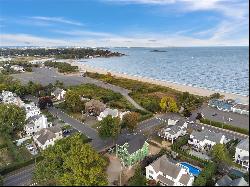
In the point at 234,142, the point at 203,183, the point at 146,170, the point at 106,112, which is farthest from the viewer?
the point at 106,112

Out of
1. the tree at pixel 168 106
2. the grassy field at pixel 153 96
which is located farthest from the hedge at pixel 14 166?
the grassy field at pixel 153 96

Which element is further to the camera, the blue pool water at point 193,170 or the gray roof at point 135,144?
the gray roof at point 135,144

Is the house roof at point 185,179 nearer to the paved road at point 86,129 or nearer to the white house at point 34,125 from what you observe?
the paved road at point 86,129

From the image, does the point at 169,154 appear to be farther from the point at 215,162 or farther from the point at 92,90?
the point at 92,90

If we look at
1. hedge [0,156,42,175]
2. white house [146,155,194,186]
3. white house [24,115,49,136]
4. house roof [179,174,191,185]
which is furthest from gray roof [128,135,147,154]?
white house [24,115,49,136]

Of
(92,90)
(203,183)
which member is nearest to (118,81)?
(92,90)

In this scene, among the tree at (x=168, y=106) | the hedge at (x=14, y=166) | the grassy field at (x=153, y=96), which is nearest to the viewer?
the hedge at (x=14, y=166)

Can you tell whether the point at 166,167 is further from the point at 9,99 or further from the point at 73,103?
the point at 9,99

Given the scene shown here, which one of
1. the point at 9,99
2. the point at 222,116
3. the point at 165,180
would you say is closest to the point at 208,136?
the point at 165,180
